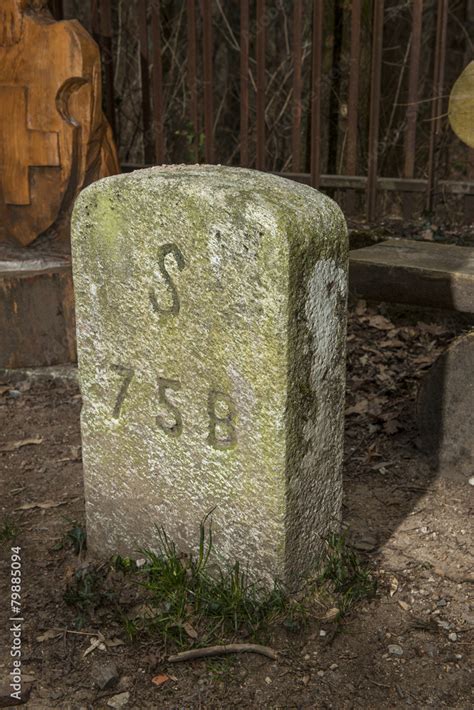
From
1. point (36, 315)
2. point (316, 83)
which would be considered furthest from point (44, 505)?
point (316, 83)

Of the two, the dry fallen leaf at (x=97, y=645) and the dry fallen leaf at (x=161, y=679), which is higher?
the dry fallen leaf at (x=97, y=645)

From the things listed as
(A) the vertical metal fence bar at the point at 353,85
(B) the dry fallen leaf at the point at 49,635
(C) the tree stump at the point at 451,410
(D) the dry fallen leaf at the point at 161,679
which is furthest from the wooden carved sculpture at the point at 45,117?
(D) the dry fallen leaf at the point at 161,679

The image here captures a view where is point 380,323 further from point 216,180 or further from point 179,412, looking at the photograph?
point 216,180

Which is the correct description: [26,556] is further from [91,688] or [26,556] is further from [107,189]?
[107,189]

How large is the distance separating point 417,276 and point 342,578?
3.93 feet

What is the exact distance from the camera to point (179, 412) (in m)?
2.24

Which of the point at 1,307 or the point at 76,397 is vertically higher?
the point at 1,307

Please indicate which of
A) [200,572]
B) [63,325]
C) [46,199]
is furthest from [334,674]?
[46,199]

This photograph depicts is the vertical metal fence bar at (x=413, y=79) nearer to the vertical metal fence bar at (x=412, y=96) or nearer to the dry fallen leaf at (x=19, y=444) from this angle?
the vertical metal fence bar at (x=412, y=96)

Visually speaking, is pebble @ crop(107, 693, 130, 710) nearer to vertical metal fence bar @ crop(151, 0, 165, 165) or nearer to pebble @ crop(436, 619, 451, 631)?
pebble @ crop(436, 619, 451, 631)

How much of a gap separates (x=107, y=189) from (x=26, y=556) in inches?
46.6

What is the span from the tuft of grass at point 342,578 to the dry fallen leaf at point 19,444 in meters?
1.53

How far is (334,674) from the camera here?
2109mm

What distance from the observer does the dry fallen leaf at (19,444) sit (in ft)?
11.2
